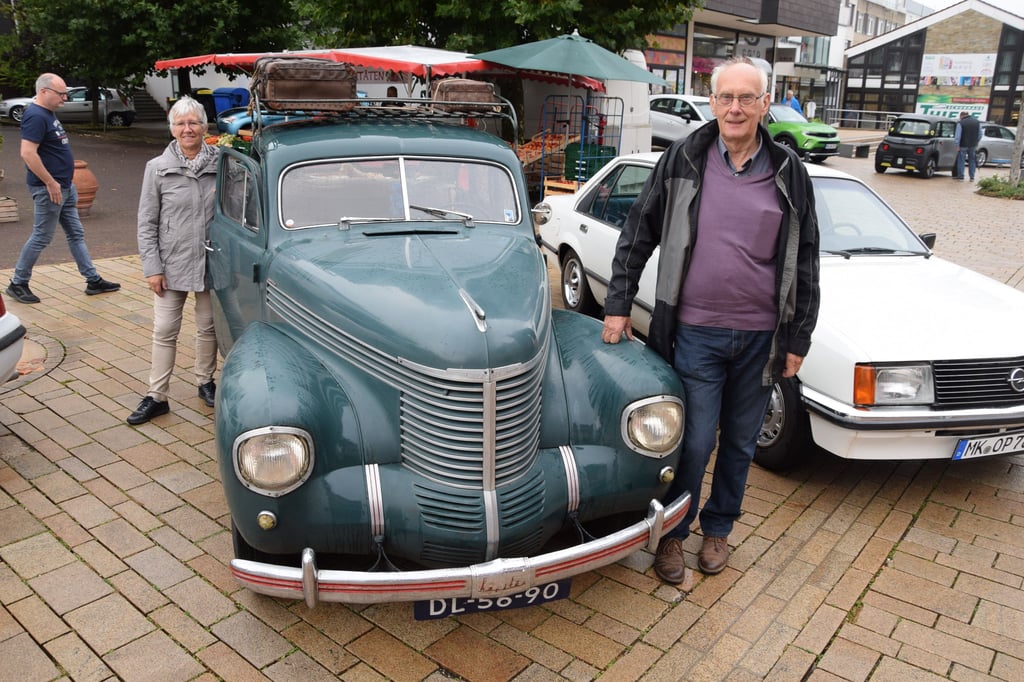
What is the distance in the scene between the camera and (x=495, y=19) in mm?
15648

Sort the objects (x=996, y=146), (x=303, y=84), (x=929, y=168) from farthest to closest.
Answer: (x=996, y=146) → (x=929, y=168) → (x=303, y=84)

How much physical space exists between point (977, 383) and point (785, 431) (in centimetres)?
103

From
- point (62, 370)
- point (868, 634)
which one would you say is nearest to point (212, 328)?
point (62, 370)

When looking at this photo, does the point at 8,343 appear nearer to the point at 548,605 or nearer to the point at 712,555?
the point at 548,605

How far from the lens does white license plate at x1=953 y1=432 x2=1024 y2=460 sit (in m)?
4.36

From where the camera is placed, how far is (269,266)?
161 inches

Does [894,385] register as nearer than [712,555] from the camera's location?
No

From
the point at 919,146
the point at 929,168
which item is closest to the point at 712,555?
the point at 919,146

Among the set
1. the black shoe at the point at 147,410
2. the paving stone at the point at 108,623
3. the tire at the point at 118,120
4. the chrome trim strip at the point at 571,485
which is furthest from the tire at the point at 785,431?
the tire at the point at 118,120

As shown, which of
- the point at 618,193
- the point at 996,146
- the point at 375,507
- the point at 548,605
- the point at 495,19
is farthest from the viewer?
the point at 996,146

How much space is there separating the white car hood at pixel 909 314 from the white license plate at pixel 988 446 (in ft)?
1.53

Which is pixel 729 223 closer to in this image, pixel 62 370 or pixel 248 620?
pixel 248 620

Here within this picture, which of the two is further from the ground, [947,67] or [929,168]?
[947,67]

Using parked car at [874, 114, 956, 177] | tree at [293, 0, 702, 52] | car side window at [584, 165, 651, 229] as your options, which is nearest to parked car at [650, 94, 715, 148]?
tree at [293, 0, 702, 52]
